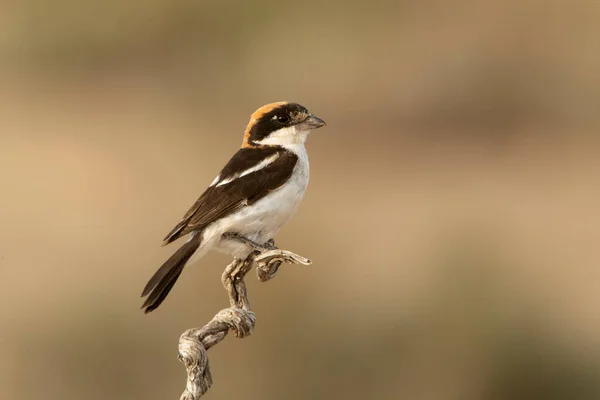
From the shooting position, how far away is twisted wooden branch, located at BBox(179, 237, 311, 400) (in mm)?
3861

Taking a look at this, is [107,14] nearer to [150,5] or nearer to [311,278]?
[150,5]

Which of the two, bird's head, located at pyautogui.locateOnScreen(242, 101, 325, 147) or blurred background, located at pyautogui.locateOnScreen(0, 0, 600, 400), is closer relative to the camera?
bird's head, located at pyautogui.locateOnScreen(242, 101, 325, 147)

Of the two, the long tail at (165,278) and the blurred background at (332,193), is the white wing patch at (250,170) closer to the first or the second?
the long tail at (165,278)

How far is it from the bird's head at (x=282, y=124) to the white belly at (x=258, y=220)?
33cm

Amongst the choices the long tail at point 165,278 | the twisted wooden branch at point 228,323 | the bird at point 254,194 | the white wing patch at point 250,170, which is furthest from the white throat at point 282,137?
the long tail at point 165,278

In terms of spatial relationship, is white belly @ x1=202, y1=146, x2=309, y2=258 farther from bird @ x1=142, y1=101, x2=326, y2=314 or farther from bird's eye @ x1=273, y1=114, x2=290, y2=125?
bird's eye @ x1=273, y1=114, x2=290, y2=125

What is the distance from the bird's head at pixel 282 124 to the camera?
5664mm

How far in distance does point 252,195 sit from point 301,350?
3848 millimetres

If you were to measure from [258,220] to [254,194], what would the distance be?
130 mm

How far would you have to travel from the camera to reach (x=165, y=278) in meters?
4.63

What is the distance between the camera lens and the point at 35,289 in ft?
33.6

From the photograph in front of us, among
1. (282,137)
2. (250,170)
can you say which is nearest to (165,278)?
→ (250,170)

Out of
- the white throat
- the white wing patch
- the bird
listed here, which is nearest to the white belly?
the bird

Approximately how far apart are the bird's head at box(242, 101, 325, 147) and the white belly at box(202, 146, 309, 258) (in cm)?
33
